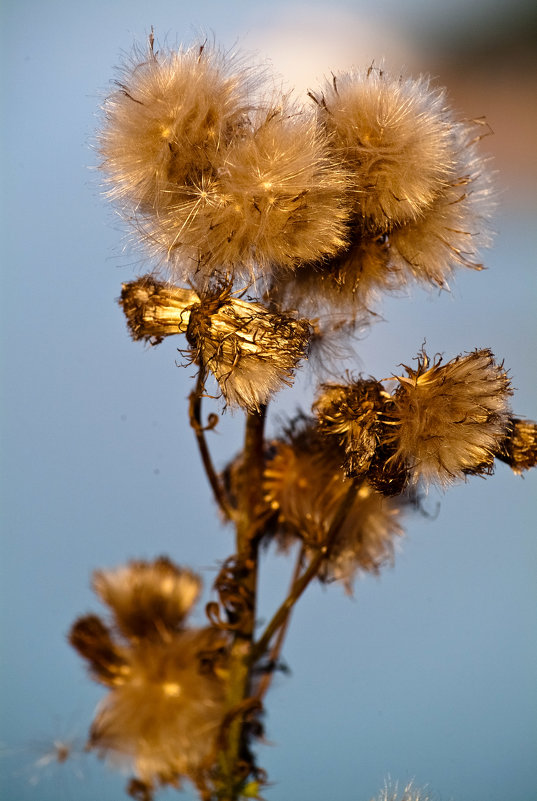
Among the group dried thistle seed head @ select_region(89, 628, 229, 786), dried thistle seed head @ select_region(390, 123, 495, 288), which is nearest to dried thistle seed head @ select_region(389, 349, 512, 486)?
dried thistle seed head @ select_region(390, 123, 495, 288)

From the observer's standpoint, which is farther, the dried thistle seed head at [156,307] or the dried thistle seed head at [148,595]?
the dried thistle seed head at [148,595]

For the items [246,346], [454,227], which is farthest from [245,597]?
[454,227]

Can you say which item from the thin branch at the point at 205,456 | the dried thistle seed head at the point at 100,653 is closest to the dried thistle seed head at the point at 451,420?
the thin branch at the point at 205,456

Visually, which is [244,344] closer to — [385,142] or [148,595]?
[385,142]

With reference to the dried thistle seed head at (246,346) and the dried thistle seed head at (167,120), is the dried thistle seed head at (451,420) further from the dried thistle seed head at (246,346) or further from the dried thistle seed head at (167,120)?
the dried thistle seed head at (167,120)

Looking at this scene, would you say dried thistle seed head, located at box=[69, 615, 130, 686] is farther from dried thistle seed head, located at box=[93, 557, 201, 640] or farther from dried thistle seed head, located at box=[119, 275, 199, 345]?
dried thistle seed head, located at box=[119, 275, 199, 345]

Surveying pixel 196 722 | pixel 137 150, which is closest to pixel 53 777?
pixel 196 722

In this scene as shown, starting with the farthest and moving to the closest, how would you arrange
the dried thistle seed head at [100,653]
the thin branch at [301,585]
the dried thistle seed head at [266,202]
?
the dried thistle seed head at [100,653] < the thin branch at [301,585] < the dried thistle seed head at [266,202]
